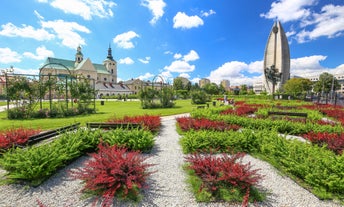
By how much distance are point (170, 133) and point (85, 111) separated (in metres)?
10.5

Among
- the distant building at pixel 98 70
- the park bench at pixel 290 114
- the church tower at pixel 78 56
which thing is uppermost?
the church tower at pixel 78 56

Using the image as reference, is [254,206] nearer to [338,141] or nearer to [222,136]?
[222,136]

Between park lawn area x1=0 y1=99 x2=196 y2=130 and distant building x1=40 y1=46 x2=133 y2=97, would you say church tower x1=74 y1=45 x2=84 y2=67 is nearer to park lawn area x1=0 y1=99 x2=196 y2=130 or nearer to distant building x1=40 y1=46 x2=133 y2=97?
distant building x1=40 y1=46 x2=133 y2=97

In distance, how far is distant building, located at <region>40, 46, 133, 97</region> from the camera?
7692cm

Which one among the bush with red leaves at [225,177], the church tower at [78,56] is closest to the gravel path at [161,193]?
the bush with red leaves at [225,177]

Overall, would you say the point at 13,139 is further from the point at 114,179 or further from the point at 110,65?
the point at 110,65

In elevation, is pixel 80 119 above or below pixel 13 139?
below

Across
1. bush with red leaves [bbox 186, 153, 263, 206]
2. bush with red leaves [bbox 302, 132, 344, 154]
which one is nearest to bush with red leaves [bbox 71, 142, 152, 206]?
bush with red leaves [bbox 186, 153, 263, 206]

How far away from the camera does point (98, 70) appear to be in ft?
316

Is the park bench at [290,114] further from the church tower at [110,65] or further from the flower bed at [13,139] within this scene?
the church tower at [110,65]

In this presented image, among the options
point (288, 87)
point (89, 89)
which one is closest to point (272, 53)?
point (288, 87)

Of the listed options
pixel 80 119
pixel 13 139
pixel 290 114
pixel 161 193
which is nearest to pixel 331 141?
pixel 290 114

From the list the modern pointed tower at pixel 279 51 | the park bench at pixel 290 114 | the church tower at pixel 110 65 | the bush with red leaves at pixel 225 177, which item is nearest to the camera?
the bush with red leaves at pixel 225 177

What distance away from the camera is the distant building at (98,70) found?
3028 inches
